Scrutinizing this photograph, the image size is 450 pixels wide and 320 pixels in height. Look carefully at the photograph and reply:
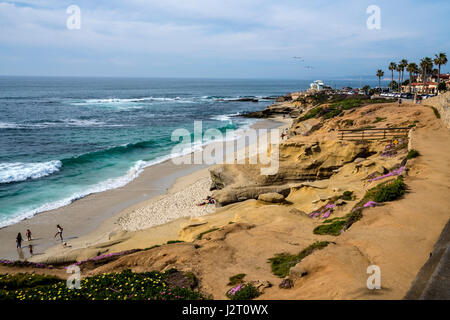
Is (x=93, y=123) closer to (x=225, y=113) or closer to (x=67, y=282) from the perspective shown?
(x=225, y=113)

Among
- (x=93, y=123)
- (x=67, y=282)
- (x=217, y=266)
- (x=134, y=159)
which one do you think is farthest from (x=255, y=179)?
(x=93, y=123)

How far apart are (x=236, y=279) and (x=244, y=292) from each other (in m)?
1.15

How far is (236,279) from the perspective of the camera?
8.81 m

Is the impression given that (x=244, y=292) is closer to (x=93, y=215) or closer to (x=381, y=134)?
(x=93, y=215)

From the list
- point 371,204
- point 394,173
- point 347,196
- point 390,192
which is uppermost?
point 394,173

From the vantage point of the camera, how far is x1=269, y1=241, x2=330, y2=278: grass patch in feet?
28.9

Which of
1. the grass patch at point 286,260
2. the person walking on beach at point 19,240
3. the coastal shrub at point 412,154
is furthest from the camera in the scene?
the person walking on beach at point 19,240

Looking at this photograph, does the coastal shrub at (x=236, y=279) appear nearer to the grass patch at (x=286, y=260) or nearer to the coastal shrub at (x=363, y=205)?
the grass patch at (x=286, y=260)

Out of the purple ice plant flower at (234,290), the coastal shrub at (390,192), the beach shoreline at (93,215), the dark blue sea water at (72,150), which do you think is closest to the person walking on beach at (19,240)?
the beach shoreline at (93,215)

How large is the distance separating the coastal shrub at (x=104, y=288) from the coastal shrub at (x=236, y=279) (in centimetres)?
101

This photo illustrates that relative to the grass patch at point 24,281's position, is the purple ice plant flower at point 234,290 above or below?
above

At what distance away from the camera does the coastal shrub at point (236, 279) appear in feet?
28.4

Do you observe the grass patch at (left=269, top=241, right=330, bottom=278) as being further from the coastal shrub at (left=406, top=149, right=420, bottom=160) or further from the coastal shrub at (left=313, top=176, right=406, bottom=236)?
the coastal shrub at (left=406, top=149, right=420, bottom=160)

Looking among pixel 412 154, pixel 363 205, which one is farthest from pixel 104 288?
pixel 412 154
